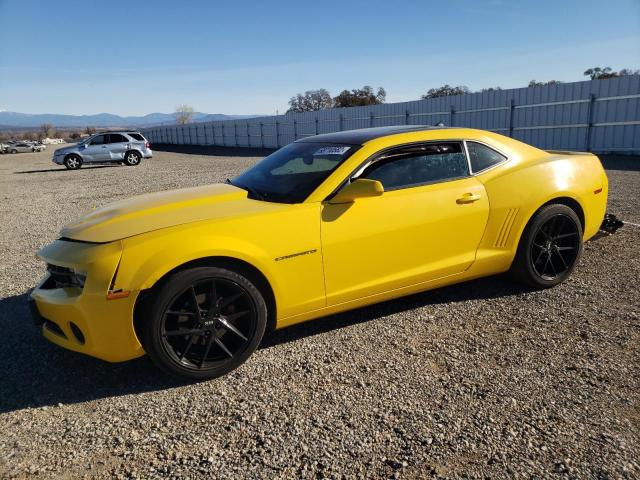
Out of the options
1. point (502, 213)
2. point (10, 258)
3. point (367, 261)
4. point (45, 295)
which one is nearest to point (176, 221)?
point (45, 295)

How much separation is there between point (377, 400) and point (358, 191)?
4.39ft

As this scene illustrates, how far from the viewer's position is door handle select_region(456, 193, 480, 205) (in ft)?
12.0

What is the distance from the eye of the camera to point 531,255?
405cm

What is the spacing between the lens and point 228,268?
299cm

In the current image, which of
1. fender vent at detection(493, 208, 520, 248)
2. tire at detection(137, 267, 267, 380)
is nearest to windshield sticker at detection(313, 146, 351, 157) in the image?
→ tire at detection(137, 267, 267, 380)

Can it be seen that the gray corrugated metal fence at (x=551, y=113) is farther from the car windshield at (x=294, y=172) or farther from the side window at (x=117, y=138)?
the car windshield at (x=294, y=172)

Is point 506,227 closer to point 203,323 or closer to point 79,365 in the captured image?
point 203,323

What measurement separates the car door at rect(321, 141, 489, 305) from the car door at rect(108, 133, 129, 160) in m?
22.0

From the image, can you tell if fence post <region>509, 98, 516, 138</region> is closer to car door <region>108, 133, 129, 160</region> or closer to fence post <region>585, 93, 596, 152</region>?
fence post <region>585, 93, 596, 152</region>

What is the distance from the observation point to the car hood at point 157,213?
9.80ft

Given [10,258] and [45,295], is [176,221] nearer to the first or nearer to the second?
[45,295]

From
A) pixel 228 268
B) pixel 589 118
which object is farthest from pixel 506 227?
pixel 589 118

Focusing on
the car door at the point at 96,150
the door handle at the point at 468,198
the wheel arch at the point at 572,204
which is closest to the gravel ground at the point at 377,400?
the wheel arch at the point at 572,204

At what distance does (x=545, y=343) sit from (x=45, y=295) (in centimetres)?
336
